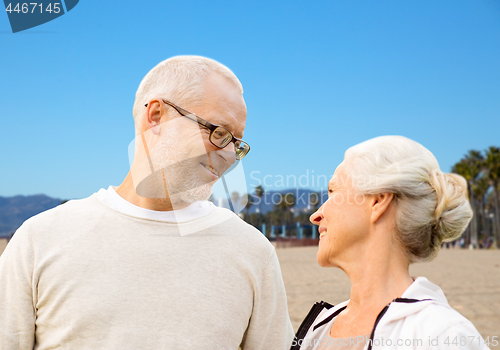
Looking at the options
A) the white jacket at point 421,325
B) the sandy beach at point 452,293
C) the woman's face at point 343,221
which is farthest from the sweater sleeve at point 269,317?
the sandy beach at point 452,293

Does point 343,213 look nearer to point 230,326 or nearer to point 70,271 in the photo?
point 230,326

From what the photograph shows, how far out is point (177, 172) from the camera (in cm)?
229

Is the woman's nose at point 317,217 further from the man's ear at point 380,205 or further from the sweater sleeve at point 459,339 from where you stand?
the sweater sleeve at point 459,339

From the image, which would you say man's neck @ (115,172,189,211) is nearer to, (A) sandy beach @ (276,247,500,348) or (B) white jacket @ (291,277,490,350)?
(B) white jacket @ (291,277,490,350)

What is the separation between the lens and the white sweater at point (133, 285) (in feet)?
6.26

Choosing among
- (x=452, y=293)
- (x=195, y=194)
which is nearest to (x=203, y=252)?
(x=195, y=194)

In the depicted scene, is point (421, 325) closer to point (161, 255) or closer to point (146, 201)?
point (161, 255)

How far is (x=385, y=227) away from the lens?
6.63ft

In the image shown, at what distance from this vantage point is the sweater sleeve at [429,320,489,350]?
5.14 feet

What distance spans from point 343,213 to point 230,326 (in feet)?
2.58

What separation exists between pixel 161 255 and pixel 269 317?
2.15 feet

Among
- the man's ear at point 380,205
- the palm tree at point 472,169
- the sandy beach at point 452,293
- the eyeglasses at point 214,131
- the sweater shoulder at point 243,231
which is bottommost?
the palm tree at point 472,169

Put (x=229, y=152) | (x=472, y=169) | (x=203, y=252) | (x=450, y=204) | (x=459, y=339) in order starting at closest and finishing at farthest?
(x=459, y=339) → (x=450, y=204) → (x=203, y=252) → (x=229, y=152) → (x=472, y=169)

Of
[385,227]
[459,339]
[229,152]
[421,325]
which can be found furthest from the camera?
[229,152]
